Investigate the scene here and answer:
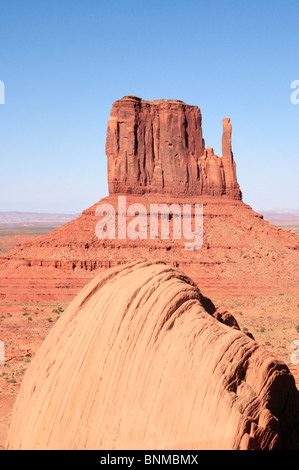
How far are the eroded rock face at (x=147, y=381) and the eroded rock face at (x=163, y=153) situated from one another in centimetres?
5812

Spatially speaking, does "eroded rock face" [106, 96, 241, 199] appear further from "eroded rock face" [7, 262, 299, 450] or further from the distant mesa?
"eroded rock face" [7, 262, 299, 450]

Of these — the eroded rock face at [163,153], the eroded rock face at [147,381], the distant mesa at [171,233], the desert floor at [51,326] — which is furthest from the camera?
the eroded rock face at [163,153]

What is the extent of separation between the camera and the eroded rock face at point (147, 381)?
9180mm

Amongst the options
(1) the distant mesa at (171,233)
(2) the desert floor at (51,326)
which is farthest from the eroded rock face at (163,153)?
(2) the desert floor at (51,326)

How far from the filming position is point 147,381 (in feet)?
31.5

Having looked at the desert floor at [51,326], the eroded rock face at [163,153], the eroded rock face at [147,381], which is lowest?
the desert floor at [51,326]

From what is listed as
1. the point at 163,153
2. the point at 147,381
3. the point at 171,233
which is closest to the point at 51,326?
the point at 171,233

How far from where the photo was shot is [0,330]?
3903 cm

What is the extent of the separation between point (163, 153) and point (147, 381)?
2496 inches

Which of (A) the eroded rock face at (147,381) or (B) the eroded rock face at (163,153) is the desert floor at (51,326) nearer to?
(A) the eroded rock face at (147,381)
